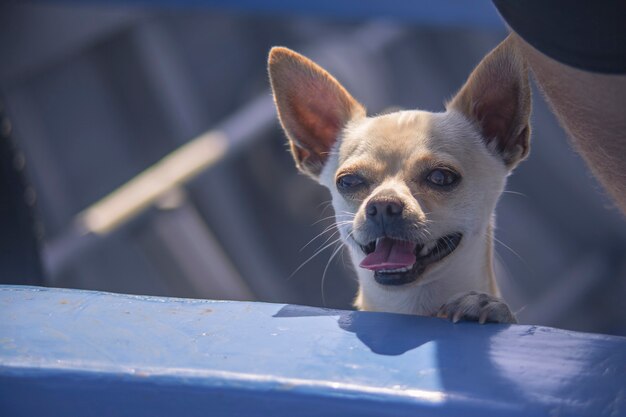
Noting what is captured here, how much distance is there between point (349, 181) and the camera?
Answer: 7.14ft

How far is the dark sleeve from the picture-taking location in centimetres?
127

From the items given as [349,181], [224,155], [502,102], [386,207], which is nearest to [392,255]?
[386,207]

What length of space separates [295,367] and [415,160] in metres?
0.89

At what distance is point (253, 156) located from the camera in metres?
5.15

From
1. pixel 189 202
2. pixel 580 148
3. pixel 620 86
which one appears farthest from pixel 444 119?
pixel 189 202

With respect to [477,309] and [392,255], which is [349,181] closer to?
[392,255]

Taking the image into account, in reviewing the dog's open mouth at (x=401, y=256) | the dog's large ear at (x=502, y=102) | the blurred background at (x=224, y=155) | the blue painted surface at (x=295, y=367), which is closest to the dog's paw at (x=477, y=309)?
the blue painted surface at (x=295, y=367)

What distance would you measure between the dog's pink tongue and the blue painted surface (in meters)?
0.45

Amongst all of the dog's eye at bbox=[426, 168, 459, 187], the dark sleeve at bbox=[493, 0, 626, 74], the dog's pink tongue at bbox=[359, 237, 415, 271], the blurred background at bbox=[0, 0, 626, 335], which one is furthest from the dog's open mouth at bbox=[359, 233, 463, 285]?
the blurred background at bbox=[0, 0, 626, 335]

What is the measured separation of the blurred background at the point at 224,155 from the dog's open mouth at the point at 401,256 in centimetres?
A: 207

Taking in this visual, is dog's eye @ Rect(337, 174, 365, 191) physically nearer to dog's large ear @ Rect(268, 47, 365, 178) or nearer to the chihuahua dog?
the chihuahua dog

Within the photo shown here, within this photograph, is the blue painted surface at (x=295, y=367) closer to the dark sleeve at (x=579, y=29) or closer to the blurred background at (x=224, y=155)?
the dark sleeve at (x=579, y=29)

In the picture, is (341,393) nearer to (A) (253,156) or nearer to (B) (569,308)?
(A) (253,156)

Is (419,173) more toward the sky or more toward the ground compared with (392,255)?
more toward the sky
